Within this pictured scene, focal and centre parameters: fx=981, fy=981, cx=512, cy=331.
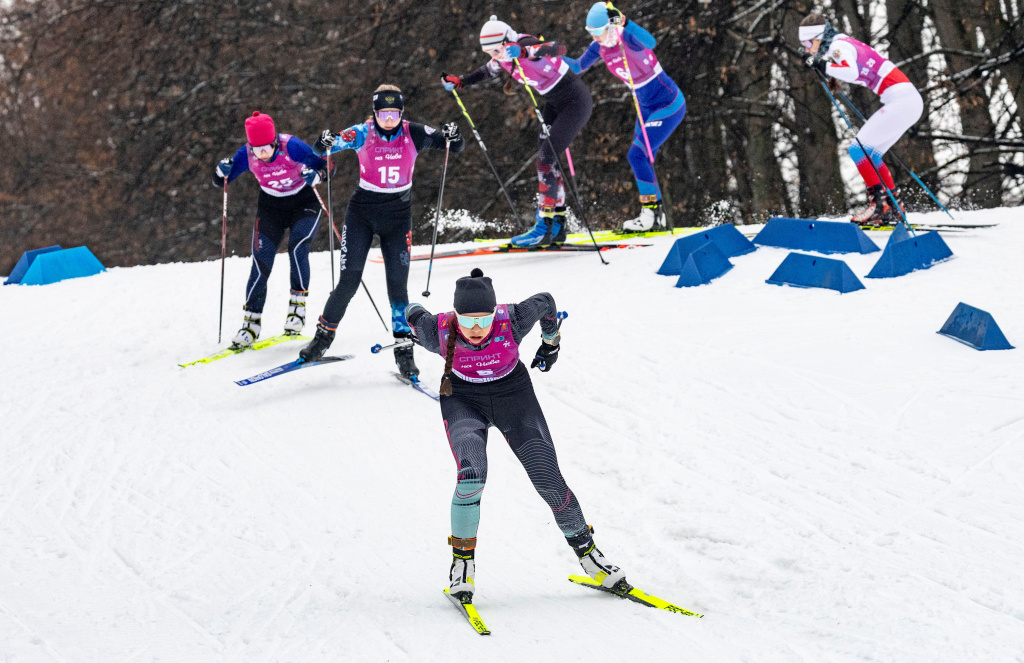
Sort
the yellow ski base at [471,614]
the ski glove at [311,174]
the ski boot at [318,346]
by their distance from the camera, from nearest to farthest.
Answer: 1. the yellow ski base at [471,614]
2. the ski boot at [318,346]
3. the ski glove at [311,174]

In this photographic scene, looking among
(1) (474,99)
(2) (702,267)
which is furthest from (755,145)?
(2) (702,267)

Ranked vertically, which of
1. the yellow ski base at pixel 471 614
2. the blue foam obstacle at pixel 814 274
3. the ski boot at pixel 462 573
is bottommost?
the yellow ski base at pixel 471 614

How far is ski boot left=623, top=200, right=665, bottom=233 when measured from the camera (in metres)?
11.0

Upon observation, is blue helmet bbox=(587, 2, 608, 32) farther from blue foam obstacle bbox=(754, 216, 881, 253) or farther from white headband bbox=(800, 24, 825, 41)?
blue foam obstacle bbox=(754, 216, 881, 253)

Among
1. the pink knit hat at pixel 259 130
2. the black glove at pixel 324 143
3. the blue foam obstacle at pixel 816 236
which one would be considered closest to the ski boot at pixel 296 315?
the pink knit hat at pixel 259 130

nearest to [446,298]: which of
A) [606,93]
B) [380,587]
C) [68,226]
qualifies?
[380,587]

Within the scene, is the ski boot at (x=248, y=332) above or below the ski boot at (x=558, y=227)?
below

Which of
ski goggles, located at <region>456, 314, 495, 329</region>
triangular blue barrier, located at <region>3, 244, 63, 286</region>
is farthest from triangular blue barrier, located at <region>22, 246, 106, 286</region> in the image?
ski goggles, located at <region>456, 314, 495, 329</region>

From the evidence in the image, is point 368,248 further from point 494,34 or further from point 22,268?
point 22,268

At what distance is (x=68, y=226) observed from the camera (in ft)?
72.2

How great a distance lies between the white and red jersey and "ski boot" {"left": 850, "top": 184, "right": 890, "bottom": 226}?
3.24 feet

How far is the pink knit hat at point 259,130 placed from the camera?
7684 millimetres

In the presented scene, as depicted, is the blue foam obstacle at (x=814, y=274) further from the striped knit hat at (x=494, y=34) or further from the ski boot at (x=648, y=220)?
the striped knit hat at (x=494, y=34)

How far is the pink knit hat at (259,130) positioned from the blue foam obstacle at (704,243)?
3.74m
